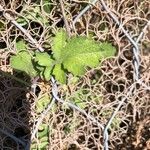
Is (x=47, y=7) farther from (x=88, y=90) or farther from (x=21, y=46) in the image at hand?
(x=88, y=90)

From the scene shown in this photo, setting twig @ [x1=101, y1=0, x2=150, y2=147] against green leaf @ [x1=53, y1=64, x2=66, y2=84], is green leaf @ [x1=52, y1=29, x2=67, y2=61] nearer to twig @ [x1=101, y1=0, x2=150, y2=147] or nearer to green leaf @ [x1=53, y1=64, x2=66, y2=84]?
green leaf @ [x1=53, y1=64, x2=66, y2=84]

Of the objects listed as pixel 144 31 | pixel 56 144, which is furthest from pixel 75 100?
pixel 144 31

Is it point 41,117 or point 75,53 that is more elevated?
point 75,53

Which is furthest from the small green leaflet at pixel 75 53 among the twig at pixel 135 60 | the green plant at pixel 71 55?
the twig at pixel 135 60

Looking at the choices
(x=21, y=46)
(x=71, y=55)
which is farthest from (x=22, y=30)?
(x=71, y=55)

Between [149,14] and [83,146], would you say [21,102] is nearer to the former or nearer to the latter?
[83,146]
